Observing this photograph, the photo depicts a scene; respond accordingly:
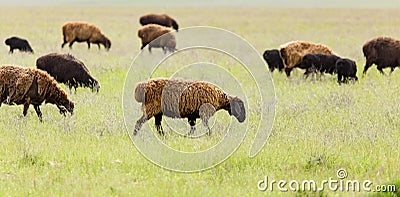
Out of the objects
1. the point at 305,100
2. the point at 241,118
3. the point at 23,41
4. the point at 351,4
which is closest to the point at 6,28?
the point at 23,41

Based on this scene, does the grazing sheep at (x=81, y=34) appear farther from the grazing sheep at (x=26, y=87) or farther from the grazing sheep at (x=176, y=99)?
the grazing sheep at (x=176, y=99)

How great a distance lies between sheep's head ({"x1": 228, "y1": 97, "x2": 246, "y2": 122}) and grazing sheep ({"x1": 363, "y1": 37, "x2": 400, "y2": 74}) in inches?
338

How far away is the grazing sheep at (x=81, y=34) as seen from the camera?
2410 centimetres

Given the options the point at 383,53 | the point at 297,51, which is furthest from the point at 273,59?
the point at 383,53

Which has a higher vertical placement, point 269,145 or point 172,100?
point 172,100

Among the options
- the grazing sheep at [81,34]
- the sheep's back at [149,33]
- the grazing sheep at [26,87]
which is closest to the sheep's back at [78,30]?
the grazing sheep at [81,34]

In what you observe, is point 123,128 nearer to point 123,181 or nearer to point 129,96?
point 129,96

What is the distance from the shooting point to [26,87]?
1039 cm

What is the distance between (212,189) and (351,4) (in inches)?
4114

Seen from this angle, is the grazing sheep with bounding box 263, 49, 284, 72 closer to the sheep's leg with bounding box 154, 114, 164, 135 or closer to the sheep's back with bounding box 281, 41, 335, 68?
the sheep's back with bounding box 281, 41, 335, 68

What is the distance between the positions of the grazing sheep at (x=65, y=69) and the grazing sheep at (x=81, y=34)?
34.3 ft

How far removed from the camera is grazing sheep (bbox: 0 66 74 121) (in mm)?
10312

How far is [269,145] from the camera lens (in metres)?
9.00

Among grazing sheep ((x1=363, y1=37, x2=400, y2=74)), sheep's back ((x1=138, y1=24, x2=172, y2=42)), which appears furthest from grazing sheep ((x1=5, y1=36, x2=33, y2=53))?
grazing sheep ((x1=363, y1=37, x2=400, y2=74))
